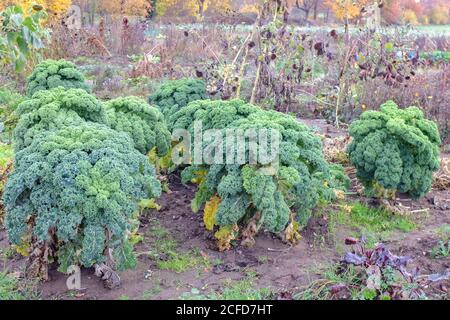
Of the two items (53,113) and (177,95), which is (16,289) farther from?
(177,95)

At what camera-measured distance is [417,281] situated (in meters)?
3.65

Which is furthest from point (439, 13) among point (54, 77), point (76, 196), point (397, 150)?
point (76, 196)

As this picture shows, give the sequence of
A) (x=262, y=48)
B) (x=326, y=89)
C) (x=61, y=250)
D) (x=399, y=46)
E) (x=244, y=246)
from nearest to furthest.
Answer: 1. (x=61, y=250)
2. (x=244, y=246)
3. (x=262, y=48)
4. (x=399, y=46)
5. (x=326, y=89)

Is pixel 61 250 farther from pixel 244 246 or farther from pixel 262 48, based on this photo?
pixel 262 48

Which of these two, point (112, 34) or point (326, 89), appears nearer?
point (326, 89)

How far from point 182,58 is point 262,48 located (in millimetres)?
5397

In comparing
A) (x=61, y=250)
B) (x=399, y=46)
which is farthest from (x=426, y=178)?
(x=399, y=46)

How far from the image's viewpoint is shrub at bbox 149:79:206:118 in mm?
5945

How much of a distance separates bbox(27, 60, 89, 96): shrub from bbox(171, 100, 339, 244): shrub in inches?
68.4

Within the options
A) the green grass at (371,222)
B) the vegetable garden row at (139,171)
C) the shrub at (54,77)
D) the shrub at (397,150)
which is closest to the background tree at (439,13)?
the vegetable garden row at (139,171)

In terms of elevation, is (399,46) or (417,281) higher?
(399,46)

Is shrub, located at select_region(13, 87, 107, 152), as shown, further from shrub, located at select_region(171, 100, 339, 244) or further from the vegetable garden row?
shrub, located at select_region(171, 100, 339, 244)

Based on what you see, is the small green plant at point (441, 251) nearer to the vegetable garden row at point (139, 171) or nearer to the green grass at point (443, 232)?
the green grass at point (443, 232)

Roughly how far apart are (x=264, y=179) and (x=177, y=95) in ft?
7.49
